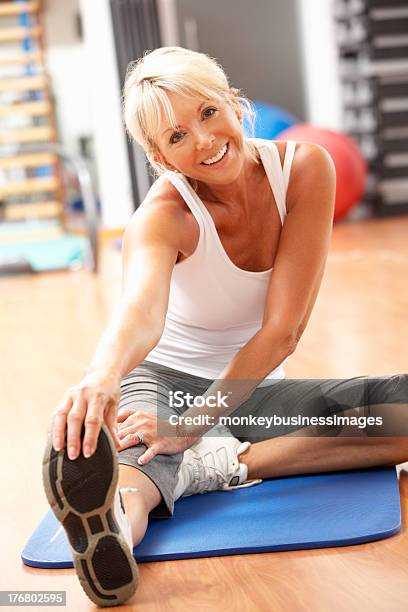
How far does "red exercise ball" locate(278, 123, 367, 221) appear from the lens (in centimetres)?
652

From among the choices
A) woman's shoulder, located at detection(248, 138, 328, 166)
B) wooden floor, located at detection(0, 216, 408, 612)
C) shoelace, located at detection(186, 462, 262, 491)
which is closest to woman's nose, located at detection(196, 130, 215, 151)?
woman's shoulder, located at detection(248, 138, 328, 166)

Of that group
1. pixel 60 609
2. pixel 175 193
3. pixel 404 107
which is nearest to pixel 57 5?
pixel 404 107

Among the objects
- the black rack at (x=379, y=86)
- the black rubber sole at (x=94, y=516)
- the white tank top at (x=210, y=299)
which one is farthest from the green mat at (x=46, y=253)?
the black rubber sole at (x=94, y=516)

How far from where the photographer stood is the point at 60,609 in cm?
148

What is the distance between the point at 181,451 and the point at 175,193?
523 millimetres

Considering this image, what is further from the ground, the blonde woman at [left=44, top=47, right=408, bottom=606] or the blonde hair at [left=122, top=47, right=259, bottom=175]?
the blonde hair at [left=122, top=47, right=259, bottom=175]

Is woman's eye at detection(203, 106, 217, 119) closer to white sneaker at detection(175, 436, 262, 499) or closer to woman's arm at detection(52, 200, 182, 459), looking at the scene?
woman's arm at detection(52, 200, 182, 459)

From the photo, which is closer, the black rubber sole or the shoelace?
the black rubber sole

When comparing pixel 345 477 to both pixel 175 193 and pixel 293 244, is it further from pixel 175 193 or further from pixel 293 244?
pixel 175 193

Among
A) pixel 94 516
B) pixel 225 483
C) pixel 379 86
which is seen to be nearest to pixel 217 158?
pixel 225 483

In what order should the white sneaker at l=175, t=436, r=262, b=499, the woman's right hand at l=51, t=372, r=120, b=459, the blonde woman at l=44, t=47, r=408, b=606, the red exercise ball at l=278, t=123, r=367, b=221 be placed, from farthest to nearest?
the red exercise ball at l=278, t=123, r=367, b=221
the white sneaker at l=175, t=436, r=262, b=499
the blonde woman at l=44, t=47, r=408, b=606
the woman's right hand at l=51, t=372, r=120, b=459

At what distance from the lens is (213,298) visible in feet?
6.41

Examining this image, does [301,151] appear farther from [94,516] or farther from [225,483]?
[94,516]

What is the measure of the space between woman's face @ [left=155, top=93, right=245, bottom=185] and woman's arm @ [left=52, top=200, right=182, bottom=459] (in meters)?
0.10
